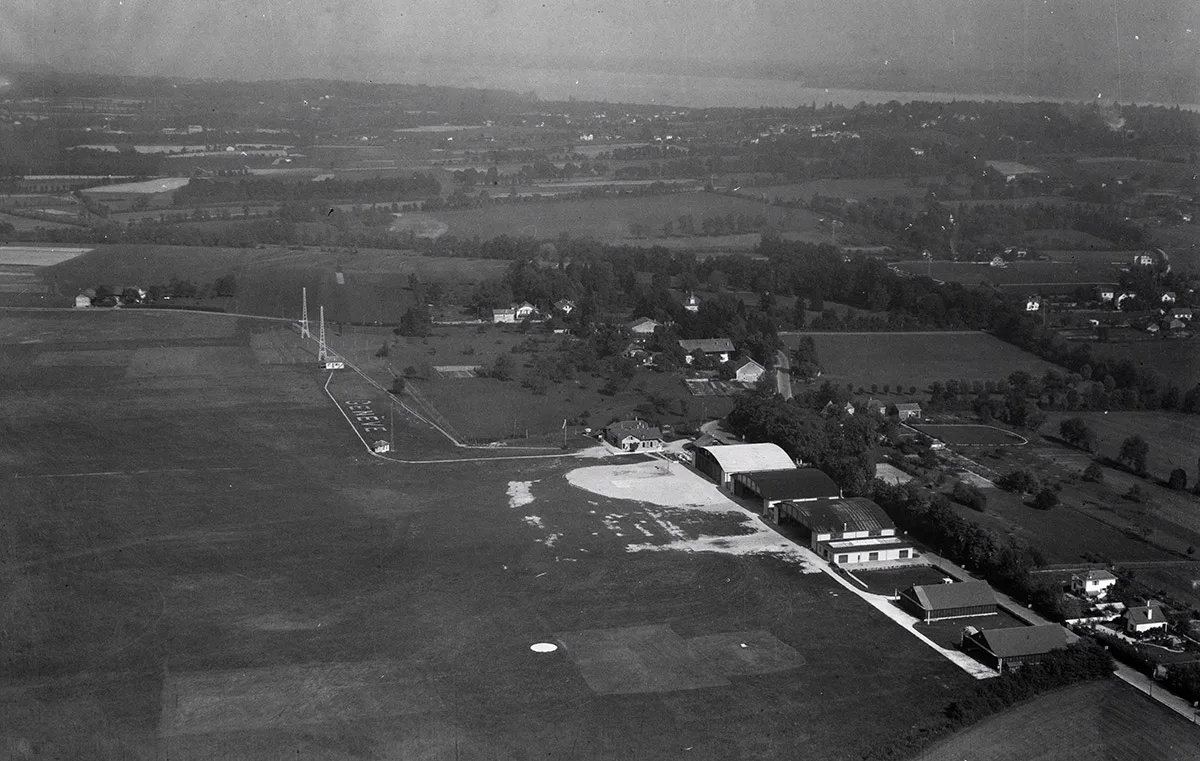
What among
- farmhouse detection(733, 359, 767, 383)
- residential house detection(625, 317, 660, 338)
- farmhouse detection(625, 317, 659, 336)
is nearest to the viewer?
farmhouse detection(733, 359, 767, 383)

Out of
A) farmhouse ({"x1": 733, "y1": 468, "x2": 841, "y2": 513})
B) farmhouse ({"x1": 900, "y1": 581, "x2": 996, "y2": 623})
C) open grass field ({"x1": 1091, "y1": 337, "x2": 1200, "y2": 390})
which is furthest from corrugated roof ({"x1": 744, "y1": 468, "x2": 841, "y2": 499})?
open grass field ({"x1": 1091, "y1": 337, "x2": 1200, "y2": 390})

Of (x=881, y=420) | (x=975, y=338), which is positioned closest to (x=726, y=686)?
(x=881, y=420)

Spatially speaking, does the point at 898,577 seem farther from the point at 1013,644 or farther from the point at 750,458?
the point at 750,458

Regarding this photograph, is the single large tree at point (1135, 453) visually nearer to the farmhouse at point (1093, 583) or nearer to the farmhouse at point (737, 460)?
the farmhouse at point (1093, 583)

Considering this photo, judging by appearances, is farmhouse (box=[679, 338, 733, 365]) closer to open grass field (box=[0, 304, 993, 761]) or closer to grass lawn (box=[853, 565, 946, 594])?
open grass field (box=[0, 304, 993, 761])

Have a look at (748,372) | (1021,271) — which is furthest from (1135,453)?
(1021,271)

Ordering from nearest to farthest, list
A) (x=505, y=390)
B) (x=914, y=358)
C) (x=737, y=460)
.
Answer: (x=737, y=460), (x=505, y=390), (x=914, y=358)

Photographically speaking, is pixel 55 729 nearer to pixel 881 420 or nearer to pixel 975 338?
pixel 881 420
